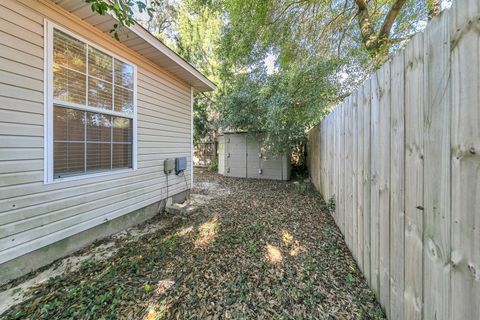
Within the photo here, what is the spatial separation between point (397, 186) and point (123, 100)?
12.3 ft

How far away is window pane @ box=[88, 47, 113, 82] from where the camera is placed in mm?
2848

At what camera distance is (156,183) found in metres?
4.19

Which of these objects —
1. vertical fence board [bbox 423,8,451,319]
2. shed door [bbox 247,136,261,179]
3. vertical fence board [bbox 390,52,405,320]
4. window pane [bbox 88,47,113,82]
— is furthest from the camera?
shed door [bbox 247,136,261,179]

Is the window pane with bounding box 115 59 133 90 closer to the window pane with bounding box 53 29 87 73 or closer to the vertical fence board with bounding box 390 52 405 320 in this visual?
the window pane with bounding box 53 29 87 73

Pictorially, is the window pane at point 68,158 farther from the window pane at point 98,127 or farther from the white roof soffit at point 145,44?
the white roof soffit at point 145,44

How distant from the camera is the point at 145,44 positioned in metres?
3.33

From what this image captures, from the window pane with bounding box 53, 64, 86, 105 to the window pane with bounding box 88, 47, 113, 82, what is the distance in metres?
0.21

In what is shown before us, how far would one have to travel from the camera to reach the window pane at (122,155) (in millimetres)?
3305

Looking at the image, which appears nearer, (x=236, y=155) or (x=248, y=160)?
(x=248, y=160)

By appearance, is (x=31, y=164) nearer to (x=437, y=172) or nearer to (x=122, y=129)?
(x=122, y=129)

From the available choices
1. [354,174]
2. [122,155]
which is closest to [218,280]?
[354,174]

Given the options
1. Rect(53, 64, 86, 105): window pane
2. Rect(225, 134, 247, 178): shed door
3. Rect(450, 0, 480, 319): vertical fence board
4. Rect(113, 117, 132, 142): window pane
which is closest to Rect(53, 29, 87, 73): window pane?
Rect(53, 64, 86, 105): window pane

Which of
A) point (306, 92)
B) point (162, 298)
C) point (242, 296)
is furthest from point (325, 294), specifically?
point (306, 92)

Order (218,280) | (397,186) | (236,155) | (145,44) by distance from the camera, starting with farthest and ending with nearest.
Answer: (236,155) < (145,44) < (218,280) < (397,186)
